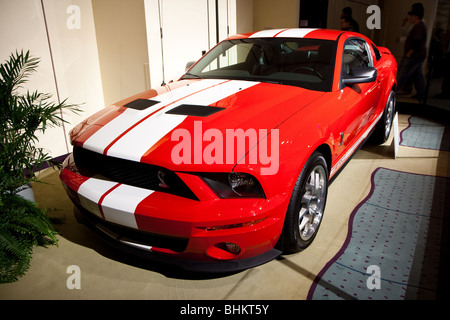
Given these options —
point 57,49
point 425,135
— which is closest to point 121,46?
point 57,49

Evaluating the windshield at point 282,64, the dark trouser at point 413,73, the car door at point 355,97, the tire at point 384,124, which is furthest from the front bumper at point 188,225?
the dark trouser at point 413,73

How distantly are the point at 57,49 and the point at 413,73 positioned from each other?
18.5 feet

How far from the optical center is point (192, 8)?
172 inches

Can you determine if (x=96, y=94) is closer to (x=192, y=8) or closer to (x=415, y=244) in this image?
(x=192, y=8)

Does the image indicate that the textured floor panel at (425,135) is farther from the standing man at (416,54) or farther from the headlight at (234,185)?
the headlight at (234,185)

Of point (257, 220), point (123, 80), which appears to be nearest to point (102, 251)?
point (257, 220)

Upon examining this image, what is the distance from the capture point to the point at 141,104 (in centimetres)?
214

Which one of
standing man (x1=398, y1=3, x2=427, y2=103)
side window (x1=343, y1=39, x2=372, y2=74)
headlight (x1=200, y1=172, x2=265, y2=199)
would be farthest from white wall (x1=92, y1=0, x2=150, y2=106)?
standing man (x1=398, y1=3, x2=427, y2=103)

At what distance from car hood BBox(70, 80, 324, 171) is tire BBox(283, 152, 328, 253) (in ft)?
1.09

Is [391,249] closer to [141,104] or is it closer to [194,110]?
[194,110]

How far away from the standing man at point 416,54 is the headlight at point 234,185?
527 cm

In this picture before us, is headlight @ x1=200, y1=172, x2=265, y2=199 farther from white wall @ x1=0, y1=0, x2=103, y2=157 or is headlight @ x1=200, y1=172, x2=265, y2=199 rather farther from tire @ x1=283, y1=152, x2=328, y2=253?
white wall @ x1=0, y1=0, x2=103, y2=157

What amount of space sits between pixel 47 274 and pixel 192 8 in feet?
12.2

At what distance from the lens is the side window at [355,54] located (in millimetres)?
2723
